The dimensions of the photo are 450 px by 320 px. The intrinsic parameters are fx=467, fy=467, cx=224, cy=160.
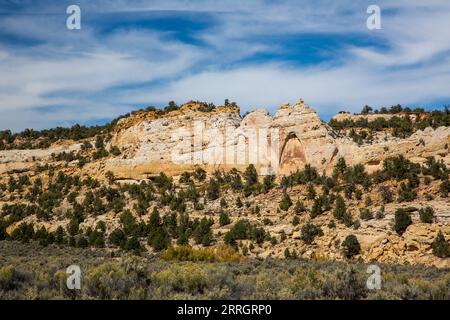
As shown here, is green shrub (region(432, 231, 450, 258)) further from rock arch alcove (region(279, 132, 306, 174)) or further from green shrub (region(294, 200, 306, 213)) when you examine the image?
rock arch alcove (region(279, 132, 306, 174))

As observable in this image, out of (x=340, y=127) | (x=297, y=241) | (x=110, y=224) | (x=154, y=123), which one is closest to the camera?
(x=297, y=241)

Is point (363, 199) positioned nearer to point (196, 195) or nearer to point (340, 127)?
point (196, 195)

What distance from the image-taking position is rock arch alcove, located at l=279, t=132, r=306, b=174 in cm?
5378

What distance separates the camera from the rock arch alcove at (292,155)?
2117 inches

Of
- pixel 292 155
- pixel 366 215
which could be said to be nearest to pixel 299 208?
pixel 366 215

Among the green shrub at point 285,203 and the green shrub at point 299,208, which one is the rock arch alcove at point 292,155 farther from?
the green shrub at point 299,208

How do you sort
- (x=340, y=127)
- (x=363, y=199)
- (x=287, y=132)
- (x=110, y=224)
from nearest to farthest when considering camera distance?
(x=363, y=199) → (x=110, y=224) → (x=287, y=132) → (x=340, y=127)

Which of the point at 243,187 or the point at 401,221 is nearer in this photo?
the point at 401,221

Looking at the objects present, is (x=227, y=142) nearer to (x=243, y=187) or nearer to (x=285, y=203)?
(x=243, y=187)

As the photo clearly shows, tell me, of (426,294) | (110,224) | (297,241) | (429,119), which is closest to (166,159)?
(110,224)

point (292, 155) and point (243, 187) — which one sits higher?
point (292, 155)

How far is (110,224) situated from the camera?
166ft

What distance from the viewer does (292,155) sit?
54.7 m
